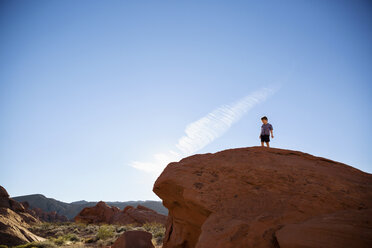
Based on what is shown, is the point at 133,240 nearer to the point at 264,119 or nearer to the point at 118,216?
the point at 264,119

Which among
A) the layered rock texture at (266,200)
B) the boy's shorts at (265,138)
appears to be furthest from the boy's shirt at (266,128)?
the layered rock texture at (266,200)

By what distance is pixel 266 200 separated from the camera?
14.7 feet

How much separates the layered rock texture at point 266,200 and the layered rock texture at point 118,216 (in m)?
24.9

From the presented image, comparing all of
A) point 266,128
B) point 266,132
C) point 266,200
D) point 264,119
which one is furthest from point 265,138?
point 266,200

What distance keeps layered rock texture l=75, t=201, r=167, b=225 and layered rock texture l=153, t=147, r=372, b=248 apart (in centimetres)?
2491

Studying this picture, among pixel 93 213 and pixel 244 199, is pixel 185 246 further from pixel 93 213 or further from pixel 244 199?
pixel 93 213

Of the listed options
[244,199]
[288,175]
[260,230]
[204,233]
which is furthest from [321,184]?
[204,233]

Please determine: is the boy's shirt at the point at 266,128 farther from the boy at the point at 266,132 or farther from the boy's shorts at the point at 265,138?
the boy's shorts at the point at 265,138

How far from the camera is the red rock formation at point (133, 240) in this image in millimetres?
8537

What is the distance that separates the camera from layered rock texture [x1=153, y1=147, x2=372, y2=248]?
9.50ft

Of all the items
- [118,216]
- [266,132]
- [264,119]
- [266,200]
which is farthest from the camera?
[118,216]

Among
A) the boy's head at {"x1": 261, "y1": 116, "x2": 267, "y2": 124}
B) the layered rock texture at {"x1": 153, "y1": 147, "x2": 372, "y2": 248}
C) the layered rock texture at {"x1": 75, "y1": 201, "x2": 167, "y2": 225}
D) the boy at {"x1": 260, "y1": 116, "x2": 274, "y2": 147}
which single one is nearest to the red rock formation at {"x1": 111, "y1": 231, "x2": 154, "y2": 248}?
the layered rock texture at {"x1": 153, "y1": 147, "x2": 372, "y2": 248}

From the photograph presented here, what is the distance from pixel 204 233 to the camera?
4.09 m

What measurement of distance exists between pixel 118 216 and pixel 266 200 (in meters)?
31.7
